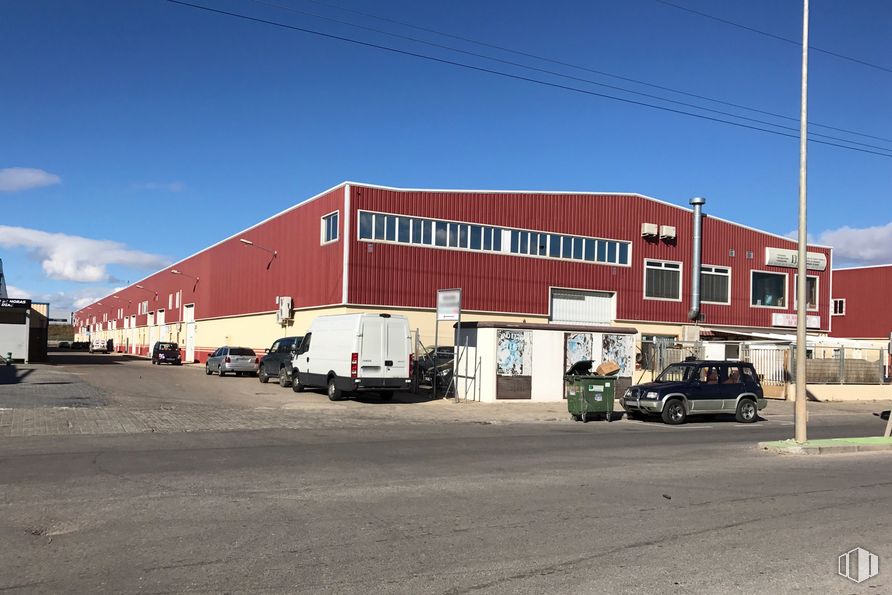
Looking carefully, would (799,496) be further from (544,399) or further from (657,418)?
(544,399)

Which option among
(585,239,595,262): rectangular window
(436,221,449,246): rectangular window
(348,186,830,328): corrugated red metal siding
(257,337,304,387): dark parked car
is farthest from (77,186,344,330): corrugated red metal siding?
(585,239,595,262): rectangular window

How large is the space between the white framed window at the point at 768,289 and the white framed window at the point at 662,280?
575 centimetres

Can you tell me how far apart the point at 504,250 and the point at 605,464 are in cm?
2507

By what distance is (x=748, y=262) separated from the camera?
44.1 m

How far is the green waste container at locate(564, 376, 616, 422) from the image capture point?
19.4 metres

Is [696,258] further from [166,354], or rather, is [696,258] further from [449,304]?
[166,354]

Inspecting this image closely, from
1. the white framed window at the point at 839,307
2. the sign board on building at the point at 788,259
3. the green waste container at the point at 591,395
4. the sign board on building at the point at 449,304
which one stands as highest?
the sign board on building at the point at 788,259

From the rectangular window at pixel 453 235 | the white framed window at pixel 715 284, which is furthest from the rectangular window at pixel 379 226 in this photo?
the white framed window at pixel 715 284

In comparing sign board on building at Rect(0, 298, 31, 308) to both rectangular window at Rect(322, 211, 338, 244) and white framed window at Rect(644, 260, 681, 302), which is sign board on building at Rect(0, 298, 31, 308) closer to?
rectangular window at Rect(322, 211, 338, 244)

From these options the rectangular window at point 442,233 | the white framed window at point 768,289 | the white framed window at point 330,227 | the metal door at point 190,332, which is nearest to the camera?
the white framed window at point 330,227

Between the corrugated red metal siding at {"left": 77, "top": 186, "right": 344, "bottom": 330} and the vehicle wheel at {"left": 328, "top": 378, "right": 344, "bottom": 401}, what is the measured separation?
9426mm

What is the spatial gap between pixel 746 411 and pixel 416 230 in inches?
690

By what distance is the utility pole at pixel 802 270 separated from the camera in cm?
1362

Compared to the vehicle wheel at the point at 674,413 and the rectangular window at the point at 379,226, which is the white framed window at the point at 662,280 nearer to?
the rectangular window at the point at 379,226
